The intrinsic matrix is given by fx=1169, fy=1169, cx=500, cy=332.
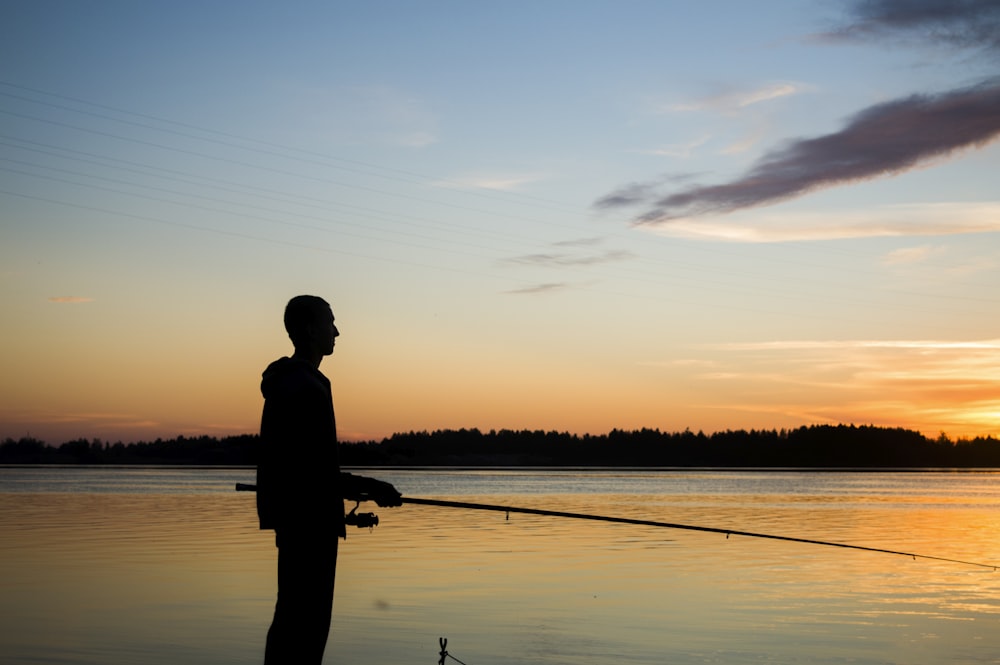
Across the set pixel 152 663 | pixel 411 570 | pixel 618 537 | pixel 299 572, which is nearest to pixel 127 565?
pixel 411 570

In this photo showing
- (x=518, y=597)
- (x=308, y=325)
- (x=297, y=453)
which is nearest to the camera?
(x=297, y=453)

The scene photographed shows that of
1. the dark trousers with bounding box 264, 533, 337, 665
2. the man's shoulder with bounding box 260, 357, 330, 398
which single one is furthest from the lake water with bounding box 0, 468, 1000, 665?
the man's shoulder with bounding box 260, 357, 330, 398

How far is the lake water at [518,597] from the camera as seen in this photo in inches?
510

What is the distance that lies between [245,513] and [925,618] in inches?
1170

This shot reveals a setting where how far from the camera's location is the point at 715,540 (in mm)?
28906

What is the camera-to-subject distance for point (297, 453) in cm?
561

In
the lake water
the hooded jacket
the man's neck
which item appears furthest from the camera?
the lake water

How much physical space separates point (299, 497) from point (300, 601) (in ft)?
1.67

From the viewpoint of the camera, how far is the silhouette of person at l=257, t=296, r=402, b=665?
5.61 meters

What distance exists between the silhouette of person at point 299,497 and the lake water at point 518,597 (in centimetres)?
671

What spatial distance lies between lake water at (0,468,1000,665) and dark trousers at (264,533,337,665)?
668 centimetres

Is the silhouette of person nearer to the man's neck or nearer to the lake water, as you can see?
the man's neck

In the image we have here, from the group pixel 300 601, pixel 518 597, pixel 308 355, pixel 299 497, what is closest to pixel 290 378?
pixel 308 355

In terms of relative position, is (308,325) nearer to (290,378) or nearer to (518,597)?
(290,378)
